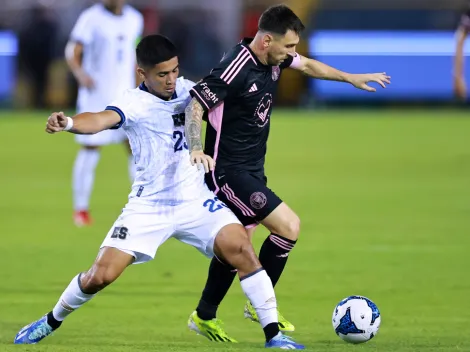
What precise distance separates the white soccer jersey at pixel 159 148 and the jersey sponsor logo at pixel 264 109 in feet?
1.70

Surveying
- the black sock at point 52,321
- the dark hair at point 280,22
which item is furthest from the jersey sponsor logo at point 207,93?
the black sock at point 52,321

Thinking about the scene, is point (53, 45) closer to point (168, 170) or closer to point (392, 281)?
point (392, 281)

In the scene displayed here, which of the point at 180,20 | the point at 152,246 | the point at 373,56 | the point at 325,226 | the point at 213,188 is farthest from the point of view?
the point at 180,20

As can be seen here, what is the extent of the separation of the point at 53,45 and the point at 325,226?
1507 centimetres

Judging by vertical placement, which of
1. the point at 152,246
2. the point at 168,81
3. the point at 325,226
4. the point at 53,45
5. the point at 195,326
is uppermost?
the point at 168,81

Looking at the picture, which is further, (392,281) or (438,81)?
(438,81)

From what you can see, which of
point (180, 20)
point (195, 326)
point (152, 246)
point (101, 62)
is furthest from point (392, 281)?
point (180, 20)

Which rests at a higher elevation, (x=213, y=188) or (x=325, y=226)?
(x=213, y=188)

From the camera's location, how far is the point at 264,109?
7.05 meters

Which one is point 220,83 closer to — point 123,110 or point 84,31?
point 123,110

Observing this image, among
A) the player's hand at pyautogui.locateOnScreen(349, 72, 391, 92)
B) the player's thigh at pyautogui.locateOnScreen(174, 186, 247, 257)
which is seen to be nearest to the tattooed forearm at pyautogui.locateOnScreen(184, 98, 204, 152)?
the player's thigh at pyautogui.locateOnScreen(174, 186, 247, 257)

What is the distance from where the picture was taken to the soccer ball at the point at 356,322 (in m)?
6.64

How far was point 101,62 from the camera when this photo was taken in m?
12.6

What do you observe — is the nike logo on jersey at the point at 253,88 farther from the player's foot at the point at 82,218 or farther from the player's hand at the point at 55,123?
the player's foot at the point at 82,218
